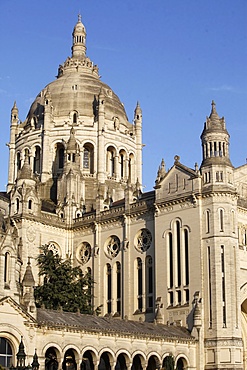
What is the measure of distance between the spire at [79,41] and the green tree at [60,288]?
40.4m

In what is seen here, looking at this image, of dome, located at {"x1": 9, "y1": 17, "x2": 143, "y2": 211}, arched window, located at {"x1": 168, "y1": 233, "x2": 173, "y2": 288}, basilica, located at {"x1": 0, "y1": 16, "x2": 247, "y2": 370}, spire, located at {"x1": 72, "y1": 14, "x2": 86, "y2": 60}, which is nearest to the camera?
basilica, located at {"x1": 0, "y1": 16, "x2": 247, "y2": 370}

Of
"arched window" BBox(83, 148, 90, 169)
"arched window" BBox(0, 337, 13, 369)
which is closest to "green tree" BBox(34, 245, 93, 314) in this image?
"arched window" BBox(0, 337, 13, 369)

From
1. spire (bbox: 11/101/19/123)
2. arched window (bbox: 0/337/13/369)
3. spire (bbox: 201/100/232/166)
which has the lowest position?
arched window (bbox: 0/337/13/369)

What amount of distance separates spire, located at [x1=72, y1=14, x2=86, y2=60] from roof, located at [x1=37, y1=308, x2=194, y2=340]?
51968 mm

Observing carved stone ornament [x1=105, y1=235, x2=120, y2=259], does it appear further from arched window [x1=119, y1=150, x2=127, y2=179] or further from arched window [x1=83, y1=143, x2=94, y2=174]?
arched window [x1=119, y1=150, x2=127, y2=179]

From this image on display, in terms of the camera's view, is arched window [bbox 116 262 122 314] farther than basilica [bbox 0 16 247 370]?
Yes

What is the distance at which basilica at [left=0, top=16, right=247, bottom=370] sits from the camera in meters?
52.9

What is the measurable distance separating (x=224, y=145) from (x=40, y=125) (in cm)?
3252

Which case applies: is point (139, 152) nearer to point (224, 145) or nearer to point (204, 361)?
point (224, 145)

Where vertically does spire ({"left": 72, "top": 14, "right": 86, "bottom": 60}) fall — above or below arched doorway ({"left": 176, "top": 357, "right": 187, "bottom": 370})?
above

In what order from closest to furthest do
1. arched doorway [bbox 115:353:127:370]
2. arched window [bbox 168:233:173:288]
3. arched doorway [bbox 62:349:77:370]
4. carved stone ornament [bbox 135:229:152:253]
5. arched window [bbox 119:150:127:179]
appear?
arched doorway [bbox 62:349:77:370]
arched doorway [bbox 115:353:127:370]
arched window [bbox 168:233:173:288]
carved stone ornament [bbox 135:229:152:253]
arched window [bbox 119:150:127:179]

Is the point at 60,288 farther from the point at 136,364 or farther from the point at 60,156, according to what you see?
the point at 60,156

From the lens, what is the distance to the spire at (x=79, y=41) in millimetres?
104619

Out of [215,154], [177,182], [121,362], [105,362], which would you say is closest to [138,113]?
[177,182]
